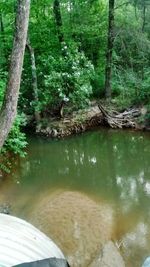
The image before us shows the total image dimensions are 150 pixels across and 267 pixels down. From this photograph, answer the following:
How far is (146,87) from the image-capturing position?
581 inches

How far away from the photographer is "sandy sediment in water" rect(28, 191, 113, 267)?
21.0ft

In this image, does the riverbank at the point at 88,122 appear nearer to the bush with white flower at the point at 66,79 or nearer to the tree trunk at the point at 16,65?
the bush with white flower at the point at 66,79

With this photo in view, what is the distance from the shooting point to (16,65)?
6215 millimetres

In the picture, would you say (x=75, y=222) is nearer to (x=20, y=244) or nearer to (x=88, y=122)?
(x=20, y=244)

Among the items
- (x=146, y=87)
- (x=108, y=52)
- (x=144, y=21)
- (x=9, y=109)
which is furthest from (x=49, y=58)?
(x=9, y=109)

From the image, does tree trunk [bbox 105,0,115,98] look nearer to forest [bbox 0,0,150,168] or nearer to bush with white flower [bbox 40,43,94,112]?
forest [bbox 0,0,150,168]

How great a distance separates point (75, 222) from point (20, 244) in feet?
9.18

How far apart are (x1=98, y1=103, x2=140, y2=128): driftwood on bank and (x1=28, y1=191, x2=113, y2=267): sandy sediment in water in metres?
5.63

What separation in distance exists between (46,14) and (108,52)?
317cm

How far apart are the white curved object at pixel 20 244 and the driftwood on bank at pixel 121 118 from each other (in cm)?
901

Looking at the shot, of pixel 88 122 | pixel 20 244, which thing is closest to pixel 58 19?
pixel 88 122

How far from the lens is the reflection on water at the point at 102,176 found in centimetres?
733

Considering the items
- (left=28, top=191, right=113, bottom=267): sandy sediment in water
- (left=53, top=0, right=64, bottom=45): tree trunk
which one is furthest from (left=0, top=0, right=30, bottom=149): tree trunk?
(left=53, top=0, right=64, bottom=45): tree trunk

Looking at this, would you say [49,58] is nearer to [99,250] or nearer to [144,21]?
[144,21]
